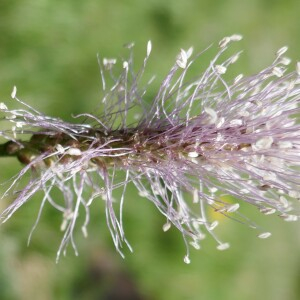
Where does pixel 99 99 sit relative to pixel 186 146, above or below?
A: above

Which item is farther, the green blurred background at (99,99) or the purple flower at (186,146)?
the green blurred background at (99,99)

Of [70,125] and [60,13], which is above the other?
[60,13]

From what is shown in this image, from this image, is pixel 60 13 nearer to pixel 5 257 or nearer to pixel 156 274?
pixel 5 257

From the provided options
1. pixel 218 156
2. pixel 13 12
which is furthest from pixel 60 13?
pixel 218 156

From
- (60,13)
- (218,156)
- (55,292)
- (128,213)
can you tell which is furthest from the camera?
(128,213)

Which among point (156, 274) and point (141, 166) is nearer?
point (141, 166)

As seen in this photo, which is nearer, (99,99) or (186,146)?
(186,146)

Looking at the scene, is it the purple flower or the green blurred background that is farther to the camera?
the green blurred background

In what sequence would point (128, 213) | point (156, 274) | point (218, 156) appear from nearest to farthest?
point (218, 156) → point (128, 213) → point (156, 274)
